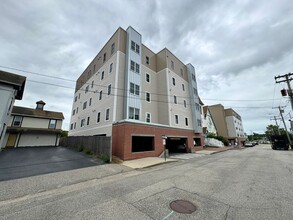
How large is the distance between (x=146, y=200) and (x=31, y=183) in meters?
6.29

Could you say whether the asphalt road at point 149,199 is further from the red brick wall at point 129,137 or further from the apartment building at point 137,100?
the apartment building at point 137,100

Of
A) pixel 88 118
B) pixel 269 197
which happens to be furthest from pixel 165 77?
pixel 269 197

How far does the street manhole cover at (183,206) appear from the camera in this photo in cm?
409

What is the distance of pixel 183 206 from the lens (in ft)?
14.3

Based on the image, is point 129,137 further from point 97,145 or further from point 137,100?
point 137,100

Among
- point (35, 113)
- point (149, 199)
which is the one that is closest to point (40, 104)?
point (35, 113)

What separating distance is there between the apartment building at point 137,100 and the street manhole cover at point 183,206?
9.05 metres

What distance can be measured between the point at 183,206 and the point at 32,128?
1212 inches

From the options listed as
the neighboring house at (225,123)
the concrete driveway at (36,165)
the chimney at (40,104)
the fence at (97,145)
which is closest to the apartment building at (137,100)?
the fence at (97,145)

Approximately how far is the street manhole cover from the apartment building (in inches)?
356

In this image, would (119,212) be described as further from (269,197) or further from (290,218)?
(269,197)

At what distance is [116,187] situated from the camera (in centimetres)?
625

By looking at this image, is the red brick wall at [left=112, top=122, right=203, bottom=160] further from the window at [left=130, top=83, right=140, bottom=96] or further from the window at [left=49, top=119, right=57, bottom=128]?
the window at [left=49, top=119, right=57, bottom=128]

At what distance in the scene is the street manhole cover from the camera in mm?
4092
